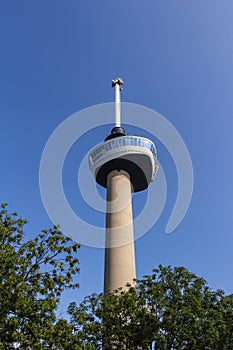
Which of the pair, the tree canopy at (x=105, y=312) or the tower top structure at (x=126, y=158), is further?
the tower top structure at (x=126, y=158)

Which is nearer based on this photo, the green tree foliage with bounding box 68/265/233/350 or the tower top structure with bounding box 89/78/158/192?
the green tree foliage with bounding box 68/265/233/350

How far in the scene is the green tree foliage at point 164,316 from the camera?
2359 cm

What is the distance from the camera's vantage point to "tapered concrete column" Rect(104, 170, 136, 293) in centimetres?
4397

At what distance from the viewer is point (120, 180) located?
178ft

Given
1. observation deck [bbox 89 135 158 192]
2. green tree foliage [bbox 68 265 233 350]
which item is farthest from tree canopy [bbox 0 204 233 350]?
observation deck [bbox 89 135 158 192]

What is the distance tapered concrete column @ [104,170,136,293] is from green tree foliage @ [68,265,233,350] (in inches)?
647

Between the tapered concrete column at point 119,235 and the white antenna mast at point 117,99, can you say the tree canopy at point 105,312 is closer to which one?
the tapered concrete column at point 119,235

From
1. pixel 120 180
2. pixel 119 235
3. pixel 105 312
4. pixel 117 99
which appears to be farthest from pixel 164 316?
pixel 117 99

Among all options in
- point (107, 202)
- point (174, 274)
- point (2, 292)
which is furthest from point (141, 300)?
point (107, 202)

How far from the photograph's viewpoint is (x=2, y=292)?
16.8 meters

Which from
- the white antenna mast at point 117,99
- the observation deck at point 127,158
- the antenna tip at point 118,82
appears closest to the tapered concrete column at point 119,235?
the observation deck at point 127,158

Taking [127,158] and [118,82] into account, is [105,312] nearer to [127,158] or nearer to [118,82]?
[127,158]

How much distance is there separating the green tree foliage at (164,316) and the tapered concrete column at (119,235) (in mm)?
16442

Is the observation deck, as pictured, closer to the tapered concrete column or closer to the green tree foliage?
the tapered concrete column
